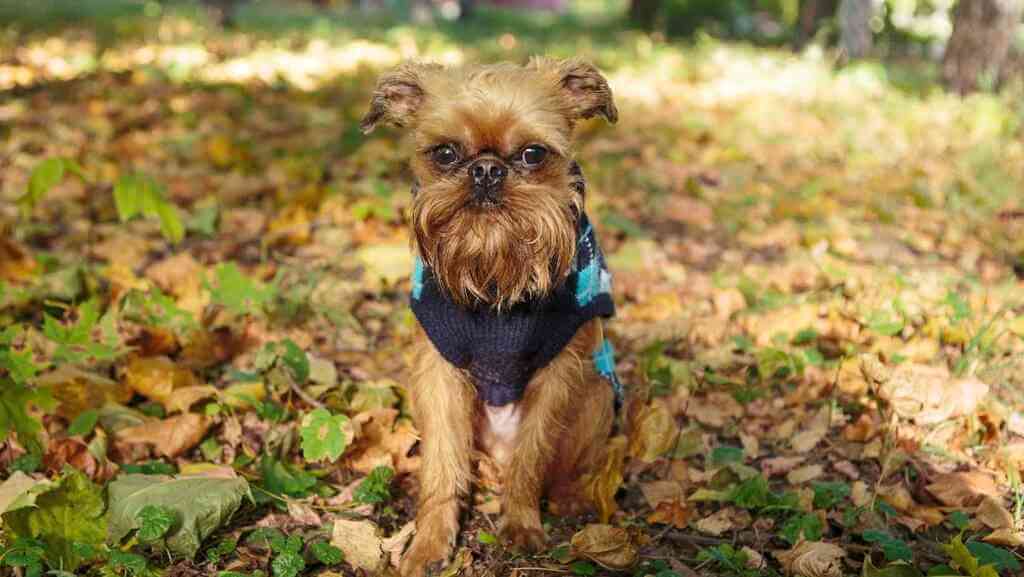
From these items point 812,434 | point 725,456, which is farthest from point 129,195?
point 812,434

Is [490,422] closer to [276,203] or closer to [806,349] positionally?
[806,349]

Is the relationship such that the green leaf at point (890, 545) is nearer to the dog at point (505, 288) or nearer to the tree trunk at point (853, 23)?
the dog at point (505, 288)

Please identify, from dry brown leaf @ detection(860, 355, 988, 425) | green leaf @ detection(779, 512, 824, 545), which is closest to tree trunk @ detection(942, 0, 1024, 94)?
dry brown leaf @ detection(860, 355, 988, 425)

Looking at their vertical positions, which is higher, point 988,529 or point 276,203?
point 276,203

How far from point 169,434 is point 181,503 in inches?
21.2

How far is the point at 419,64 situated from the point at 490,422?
1285mm

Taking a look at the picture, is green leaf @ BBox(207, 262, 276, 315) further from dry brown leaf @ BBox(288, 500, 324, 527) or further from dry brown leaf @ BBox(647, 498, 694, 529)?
dry brown leaf @ BBox(647, 498, 694, 529)

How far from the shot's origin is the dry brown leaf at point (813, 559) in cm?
230

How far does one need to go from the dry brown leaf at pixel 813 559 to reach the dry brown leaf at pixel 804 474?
44 centimetres

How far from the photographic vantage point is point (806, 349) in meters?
3.54

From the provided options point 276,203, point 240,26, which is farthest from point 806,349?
point 240,26

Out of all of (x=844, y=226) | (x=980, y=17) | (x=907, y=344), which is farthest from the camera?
(x=980, y=17)

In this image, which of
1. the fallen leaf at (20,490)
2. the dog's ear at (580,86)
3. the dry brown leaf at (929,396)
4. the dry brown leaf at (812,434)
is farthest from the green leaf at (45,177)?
the dry brown leaf at (929,396)

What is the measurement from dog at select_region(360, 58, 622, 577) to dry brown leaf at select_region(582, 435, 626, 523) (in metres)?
0.04
